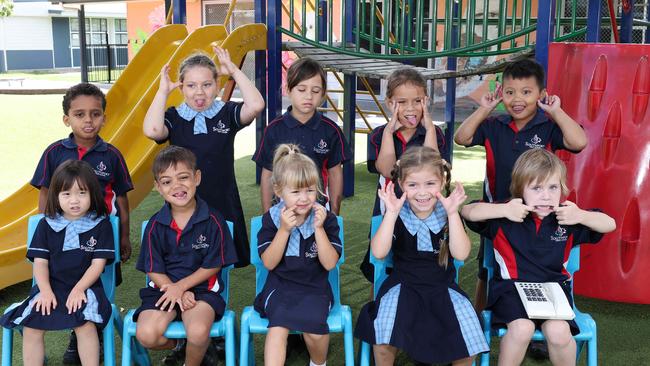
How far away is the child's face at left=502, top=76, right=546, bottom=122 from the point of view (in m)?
3.32

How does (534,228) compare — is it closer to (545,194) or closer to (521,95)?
(545,194)

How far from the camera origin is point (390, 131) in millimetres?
3367

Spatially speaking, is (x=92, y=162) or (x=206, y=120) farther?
(x=206, y=120)

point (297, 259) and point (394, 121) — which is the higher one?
point (394, 121)

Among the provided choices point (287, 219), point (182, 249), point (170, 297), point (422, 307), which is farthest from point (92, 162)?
point (422, 307)

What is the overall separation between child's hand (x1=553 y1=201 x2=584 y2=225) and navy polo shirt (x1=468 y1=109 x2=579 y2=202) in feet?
1.65

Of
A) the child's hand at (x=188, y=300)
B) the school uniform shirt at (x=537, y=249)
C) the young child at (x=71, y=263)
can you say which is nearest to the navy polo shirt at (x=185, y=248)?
the child's hand at (x=188, y=300)

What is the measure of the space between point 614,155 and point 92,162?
2.64 m

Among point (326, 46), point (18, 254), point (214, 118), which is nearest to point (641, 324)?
point (214, 118)

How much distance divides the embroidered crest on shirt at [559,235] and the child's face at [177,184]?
1575 millimetres

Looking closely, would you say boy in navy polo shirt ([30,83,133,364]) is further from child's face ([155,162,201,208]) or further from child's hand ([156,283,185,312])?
child's hand ([156,283,185,312])

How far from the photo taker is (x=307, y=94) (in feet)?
11.5

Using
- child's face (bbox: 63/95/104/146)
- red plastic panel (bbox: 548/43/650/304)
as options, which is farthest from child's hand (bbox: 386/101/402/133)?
child's face (bbox: 63/95/104/146)

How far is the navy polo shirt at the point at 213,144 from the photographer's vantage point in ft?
11.8
